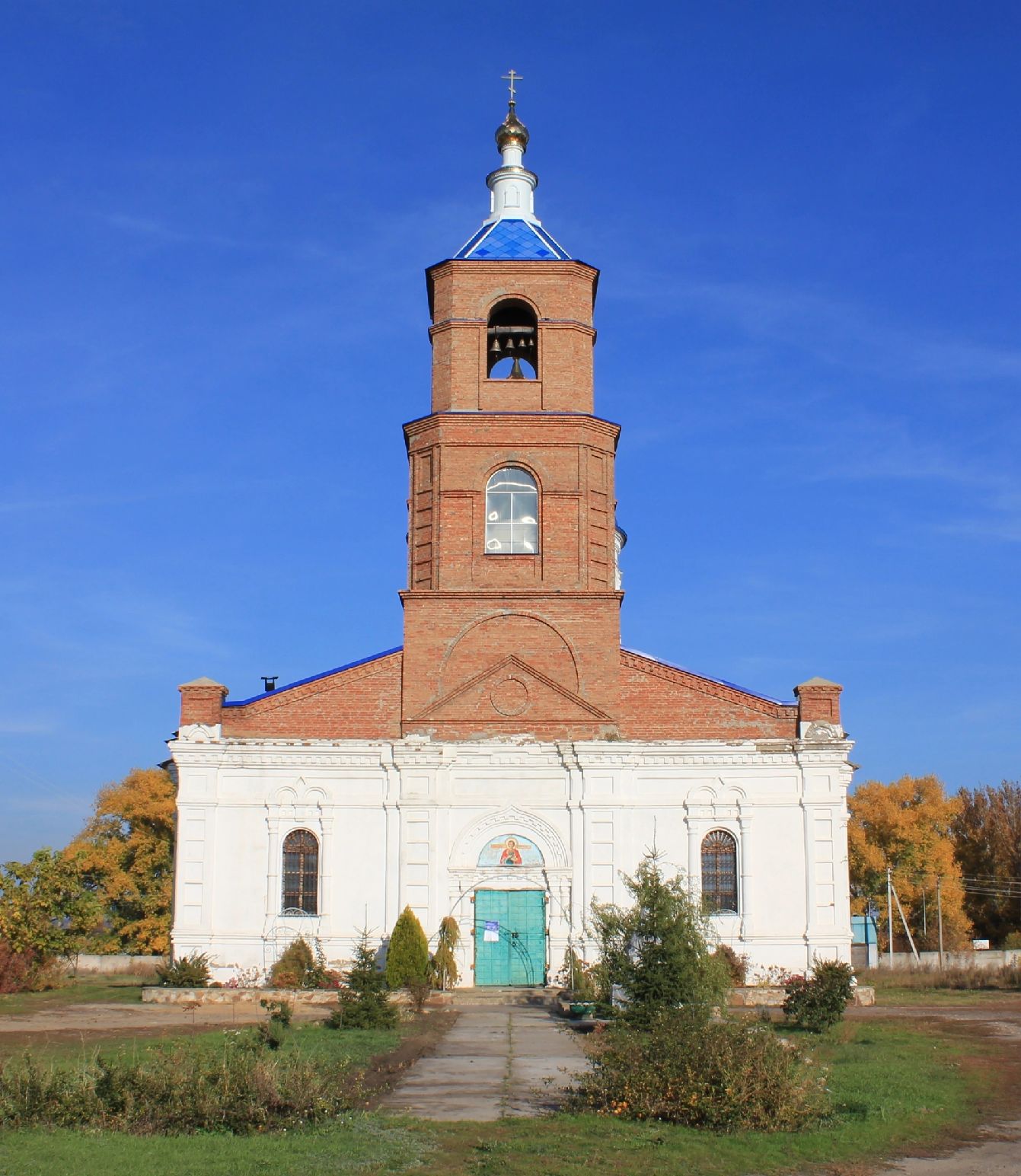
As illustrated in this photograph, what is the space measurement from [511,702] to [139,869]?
30.0 meters

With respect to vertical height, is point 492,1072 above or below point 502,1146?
below

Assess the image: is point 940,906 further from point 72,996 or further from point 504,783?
point 72,996

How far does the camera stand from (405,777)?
26.2 metres

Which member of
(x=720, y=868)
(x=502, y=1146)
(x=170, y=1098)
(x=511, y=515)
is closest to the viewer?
(x=502, y=1146)

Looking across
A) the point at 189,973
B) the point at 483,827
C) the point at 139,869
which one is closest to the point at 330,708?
the point at 483,827

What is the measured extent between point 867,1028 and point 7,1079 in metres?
13.9

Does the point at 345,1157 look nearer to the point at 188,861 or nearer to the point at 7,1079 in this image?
the point at 7,1079

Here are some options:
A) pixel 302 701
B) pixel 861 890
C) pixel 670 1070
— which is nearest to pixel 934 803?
pixel 861 890

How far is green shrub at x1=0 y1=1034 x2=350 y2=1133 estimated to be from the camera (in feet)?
36.7

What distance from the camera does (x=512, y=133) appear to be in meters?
31.5

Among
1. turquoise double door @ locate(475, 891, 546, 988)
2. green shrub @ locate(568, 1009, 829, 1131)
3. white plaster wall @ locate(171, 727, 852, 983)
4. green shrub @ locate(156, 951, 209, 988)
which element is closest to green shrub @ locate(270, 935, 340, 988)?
white plaster wall @ locate(171, 727, 852, 983)

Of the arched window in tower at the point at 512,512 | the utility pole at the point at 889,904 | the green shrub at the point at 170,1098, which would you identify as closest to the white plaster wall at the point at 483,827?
the arched window in tower at the point at 512,512

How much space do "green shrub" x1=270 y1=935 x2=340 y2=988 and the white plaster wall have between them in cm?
39

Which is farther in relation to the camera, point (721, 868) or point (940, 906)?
point (940, 906)
